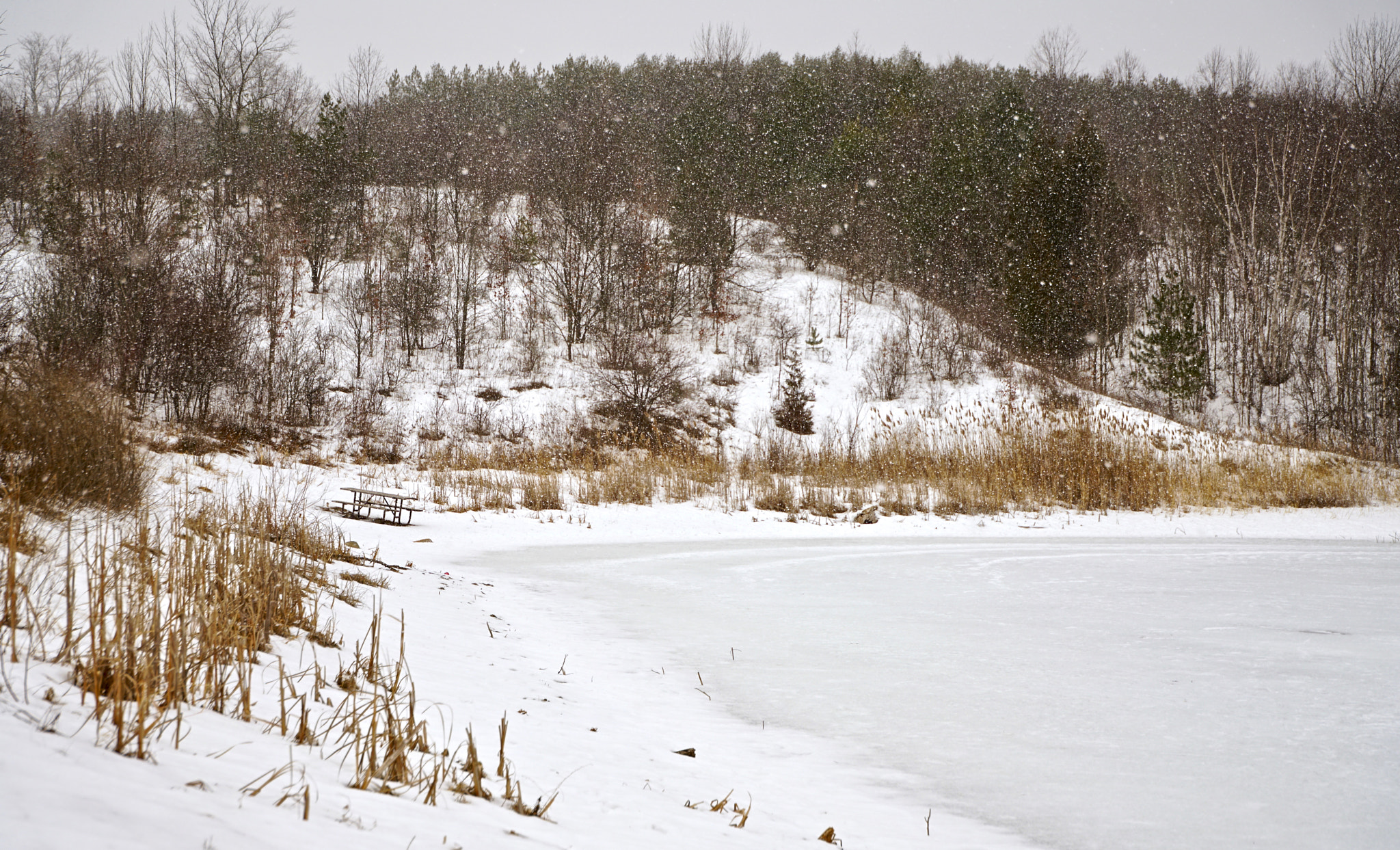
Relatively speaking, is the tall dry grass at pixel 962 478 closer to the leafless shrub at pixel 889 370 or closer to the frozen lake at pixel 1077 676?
the frozen lake at pixel 1077 676

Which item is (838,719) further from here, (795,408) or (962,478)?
(795,408)

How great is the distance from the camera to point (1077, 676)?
497 cm

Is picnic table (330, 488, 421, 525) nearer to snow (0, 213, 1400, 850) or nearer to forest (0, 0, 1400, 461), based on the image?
snow (0, 213, 1400, 850)

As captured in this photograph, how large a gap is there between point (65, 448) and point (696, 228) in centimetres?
2678

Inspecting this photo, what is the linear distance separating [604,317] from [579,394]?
16.5 ft

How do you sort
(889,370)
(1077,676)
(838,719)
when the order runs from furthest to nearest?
(889,370), (1077,676), (838,719)

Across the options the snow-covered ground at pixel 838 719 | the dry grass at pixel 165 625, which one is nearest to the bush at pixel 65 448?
the dry grass at pixel 165 625

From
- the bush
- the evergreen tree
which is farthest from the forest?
the bush

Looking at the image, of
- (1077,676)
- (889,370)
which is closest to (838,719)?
(1077,676)

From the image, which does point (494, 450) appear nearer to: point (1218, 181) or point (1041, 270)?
point (1041, 270)

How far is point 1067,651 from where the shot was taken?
18.3 ft

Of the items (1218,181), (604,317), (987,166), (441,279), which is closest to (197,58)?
(441,279)

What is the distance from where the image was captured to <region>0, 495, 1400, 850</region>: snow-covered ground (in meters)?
2.10

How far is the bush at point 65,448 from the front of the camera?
537cm
